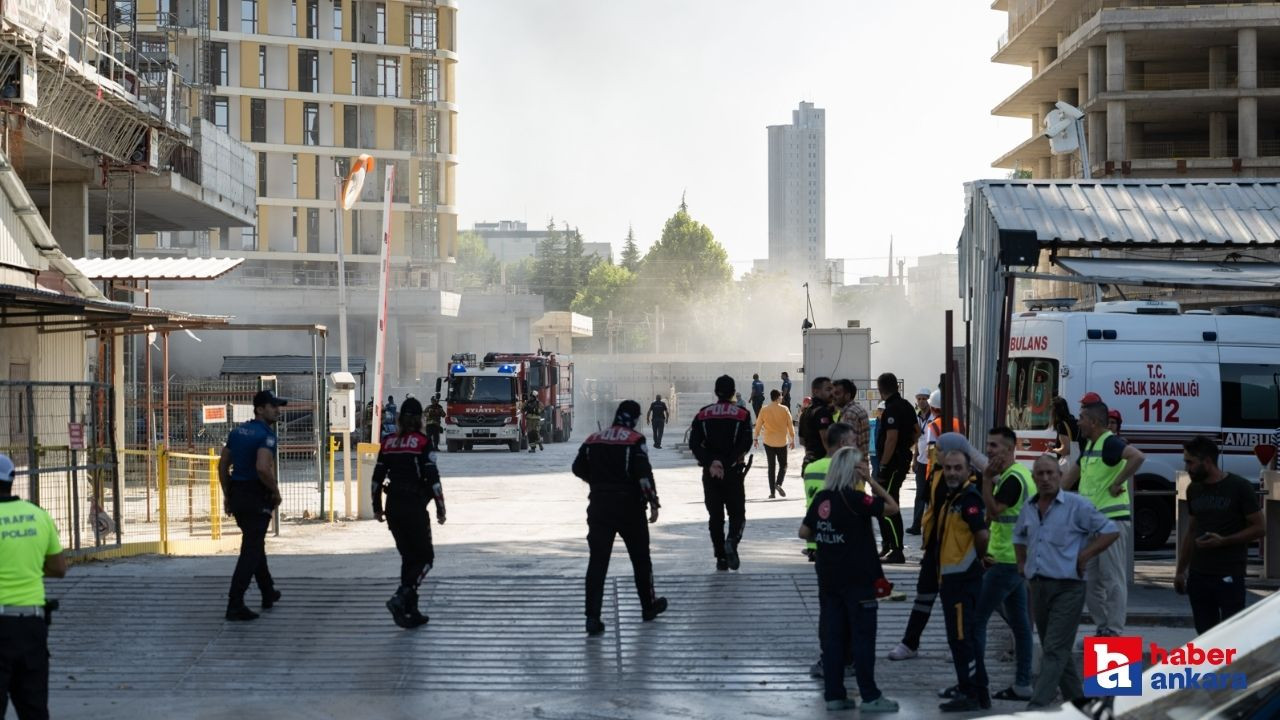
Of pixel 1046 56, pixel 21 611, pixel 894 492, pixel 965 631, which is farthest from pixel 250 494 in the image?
pixel 1046 56

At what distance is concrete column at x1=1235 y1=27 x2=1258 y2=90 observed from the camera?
52812 mm

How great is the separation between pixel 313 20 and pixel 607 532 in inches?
3042

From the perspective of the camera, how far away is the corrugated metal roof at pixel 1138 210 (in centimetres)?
1364

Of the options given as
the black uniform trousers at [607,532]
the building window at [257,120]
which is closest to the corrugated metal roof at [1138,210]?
the black uniform trousers at [607,532]

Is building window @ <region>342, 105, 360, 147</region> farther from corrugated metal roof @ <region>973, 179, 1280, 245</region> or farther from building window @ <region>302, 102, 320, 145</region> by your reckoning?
corrugated metal roof @ <region>973, 179, 1280, 245</region>

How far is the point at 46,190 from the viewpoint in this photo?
28.6 meters

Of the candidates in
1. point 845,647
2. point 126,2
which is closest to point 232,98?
point 126,2

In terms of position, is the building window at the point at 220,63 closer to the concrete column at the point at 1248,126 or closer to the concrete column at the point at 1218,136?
the concrete column at the point at 1218,136

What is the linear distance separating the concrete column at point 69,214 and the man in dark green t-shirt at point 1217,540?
23039 millimetres

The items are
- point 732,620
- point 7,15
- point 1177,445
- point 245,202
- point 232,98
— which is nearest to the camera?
point 732,620

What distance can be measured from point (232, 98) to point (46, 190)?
55970mm

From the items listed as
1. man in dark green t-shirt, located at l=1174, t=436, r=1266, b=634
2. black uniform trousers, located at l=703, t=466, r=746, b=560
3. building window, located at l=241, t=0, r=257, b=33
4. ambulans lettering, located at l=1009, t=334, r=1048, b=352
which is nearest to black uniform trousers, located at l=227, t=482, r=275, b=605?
black uniform trousers, located at l=703, t=466, r=746, b=560

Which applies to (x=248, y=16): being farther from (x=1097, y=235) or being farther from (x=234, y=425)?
(x=1097, y=235)

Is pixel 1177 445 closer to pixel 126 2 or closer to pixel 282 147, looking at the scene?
pixel 126 2
